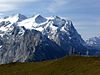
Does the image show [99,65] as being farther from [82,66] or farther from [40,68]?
[40,68]

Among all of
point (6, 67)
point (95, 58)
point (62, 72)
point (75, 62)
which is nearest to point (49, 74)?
point (62, 72)

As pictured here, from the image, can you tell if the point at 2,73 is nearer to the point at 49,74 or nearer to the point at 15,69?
the point at 15,69

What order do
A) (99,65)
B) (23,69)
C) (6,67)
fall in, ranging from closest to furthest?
1. (99,65)
2. (23,69)
3. (6,67)

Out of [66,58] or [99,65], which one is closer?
[99,65]

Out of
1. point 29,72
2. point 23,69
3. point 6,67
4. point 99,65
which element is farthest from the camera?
point 6,67

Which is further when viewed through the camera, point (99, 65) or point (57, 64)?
point (57, 64)

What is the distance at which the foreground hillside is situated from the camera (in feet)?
309

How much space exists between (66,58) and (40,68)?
9.58 meters

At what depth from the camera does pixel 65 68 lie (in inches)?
3984

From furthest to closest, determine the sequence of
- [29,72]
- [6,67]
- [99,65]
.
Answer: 1. [6,67]
2. [29,72]
3. [99,65]

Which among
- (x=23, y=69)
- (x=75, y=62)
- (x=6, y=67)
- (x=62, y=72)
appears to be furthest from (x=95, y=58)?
(x=6, y=67)

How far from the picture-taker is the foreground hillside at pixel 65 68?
94312 mm

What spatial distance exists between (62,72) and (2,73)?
24.2 m

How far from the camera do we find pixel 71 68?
100 metres
